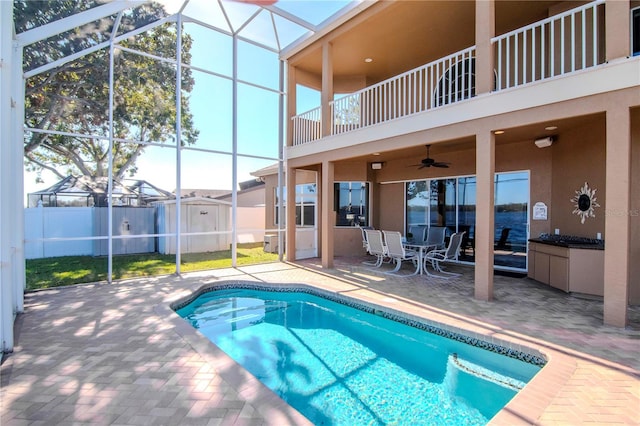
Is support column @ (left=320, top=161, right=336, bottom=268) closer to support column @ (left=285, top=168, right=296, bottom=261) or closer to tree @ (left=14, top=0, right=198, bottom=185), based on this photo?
support column @ (left=285, top=168, right=296, bottom=261)

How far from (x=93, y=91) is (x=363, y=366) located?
11.8 m

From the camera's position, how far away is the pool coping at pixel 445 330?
2541 millimetres

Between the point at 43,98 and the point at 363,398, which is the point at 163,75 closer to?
the point at 43,98

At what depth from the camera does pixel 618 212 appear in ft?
13.8

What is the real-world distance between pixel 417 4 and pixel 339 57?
311 cm

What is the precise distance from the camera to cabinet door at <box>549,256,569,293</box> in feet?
20.0

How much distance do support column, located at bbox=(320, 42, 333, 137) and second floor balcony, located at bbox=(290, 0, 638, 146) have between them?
0.03m

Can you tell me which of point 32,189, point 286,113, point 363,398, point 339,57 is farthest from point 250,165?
point 32,189

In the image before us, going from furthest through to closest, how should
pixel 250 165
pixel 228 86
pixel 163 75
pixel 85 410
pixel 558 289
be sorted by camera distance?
1. pixel 163 75
2. pixel 250 165
3. pixel 228 86
4. pixel 558 289
5. pixel 85 410

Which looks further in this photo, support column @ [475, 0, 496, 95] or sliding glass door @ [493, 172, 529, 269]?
sliding glass door @ [493, 172, 529, 269]

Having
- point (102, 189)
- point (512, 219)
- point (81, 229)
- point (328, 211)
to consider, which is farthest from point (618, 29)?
point (81, 229)

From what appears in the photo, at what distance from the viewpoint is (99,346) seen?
3.87m

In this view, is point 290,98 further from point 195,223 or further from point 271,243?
point 195,223

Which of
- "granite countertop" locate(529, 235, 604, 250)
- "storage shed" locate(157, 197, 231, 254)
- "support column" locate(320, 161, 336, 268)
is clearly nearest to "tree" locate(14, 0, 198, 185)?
"storage shed" locate(157, 197, 231, 254)
